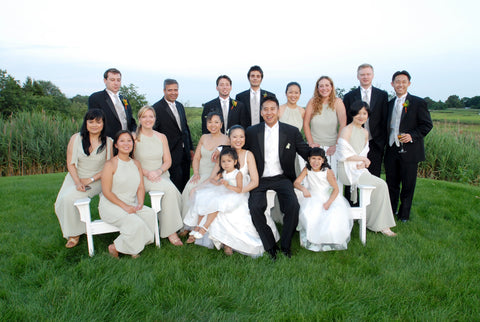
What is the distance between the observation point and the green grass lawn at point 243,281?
276 centimetres

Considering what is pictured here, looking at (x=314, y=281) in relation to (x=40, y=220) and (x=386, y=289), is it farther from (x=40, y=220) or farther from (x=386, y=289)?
(x=40, y=220)

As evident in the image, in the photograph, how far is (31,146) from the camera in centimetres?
964

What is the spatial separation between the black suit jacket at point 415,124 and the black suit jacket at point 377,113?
0.33 metres

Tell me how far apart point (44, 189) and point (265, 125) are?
522 centimetres

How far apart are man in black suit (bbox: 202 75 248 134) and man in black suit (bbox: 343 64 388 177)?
1866 mm

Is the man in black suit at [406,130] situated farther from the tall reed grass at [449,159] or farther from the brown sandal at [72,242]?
the tall reed grass at [449,159]

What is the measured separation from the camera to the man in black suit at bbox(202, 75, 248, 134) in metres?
5.88

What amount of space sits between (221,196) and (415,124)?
3421 mm

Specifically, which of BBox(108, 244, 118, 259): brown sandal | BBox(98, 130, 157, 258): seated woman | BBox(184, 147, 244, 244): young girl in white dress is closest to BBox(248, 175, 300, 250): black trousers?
BBox(184, 147, 244, 244): young girl in white dress

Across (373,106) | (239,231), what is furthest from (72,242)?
(373,106)

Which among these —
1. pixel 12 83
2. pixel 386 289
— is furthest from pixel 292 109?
pixel 12 83

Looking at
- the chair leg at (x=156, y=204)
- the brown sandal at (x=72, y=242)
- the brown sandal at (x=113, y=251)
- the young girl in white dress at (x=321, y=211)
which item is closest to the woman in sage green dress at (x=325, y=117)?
the young girl in white dress at (x=321, y=211)

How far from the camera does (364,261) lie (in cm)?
369

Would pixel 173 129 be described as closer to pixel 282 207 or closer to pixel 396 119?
pixel 282 207
